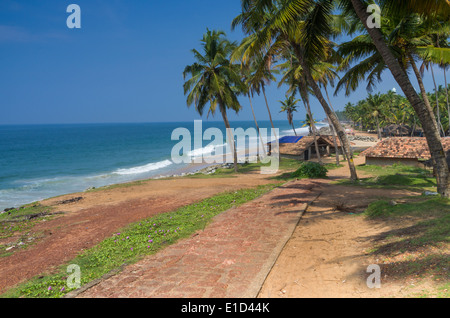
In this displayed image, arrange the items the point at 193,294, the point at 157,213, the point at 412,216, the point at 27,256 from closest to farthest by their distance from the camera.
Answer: the point at 193,294
the point at 412,216
the point at 27,256
the point at 157,213

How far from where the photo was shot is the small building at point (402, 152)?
21.5 metres

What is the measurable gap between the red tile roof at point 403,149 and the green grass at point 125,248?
57.8 feet

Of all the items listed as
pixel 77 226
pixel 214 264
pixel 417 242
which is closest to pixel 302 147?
pixel 77 226

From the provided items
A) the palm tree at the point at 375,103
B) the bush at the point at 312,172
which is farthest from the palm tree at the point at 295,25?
the palm tree at the point at 375,103

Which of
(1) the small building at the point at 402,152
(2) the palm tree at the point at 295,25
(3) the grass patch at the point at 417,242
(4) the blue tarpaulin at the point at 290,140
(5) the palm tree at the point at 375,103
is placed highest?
(5) the palm tree at the point at 375,103

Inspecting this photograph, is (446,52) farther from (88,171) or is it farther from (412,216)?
(88,171)

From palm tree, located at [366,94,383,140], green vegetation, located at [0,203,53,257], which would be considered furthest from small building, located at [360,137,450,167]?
palm tree, located at [366,94,383,140]

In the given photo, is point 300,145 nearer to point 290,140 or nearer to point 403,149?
point 290,140

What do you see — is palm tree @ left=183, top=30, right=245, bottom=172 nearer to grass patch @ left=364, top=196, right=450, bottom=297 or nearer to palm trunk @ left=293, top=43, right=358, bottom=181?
palm trunk @ left=293, top=43, right=358, bottom=181

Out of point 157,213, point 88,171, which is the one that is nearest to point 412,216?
point 157,213

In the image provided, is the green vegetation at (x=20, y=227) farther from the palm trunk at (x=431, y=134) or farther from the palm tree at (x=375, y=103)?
the palm tree at (x=375, y=103)

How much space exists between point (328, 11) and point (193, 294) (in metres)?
12.1

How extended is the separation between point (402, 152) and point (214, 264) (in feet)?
73.4
